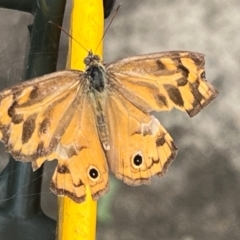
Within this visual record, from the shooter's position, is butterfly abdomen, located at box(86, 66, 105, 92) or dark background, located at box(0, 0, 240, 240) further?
dark background, located at box(0, 0, 240, 240)

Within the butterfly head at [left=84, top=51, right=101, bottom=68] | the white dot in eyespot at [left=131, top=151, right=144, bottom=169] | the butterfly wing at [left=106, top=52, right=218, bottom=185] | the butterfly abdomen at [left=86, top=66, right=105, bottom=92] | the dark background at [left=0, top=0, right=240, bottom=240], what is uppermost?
the dark background at [left=0, top=0, right=240, bottom=240]

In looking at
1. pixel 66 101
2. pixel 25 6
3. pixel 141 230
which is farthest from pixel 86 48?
pixel 141 230

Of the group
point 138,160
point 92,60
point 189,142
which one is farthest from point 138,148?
point 189,142

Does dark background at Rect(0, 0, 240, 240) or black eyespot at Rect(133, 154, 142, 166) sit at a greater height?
dark background at Rect(0, 0, 240, 240)

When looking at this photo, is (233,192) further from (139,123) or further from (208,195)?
(139,123)

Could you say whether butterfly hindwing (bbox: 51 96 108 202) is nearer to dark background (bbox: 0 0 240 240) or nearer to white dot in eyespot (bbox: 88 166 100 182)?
white dot in eyespot (bbox: 88 166 100 182)


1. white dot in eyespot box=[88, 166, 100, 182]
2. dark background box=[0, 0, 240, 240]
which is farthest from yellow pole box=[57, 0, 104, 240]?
dark background box=[0, 0, 240, 240]

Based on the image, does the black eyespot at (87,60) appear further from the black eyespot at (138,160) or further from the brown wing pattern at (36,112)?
the black eyespot at (138,160)

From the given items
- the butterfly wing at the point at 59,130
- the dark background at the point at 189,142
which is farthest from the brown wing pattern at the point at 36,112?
the dark background at the point at 189,142

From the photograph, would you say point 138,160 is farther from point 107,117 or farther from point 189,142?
point 189,142
